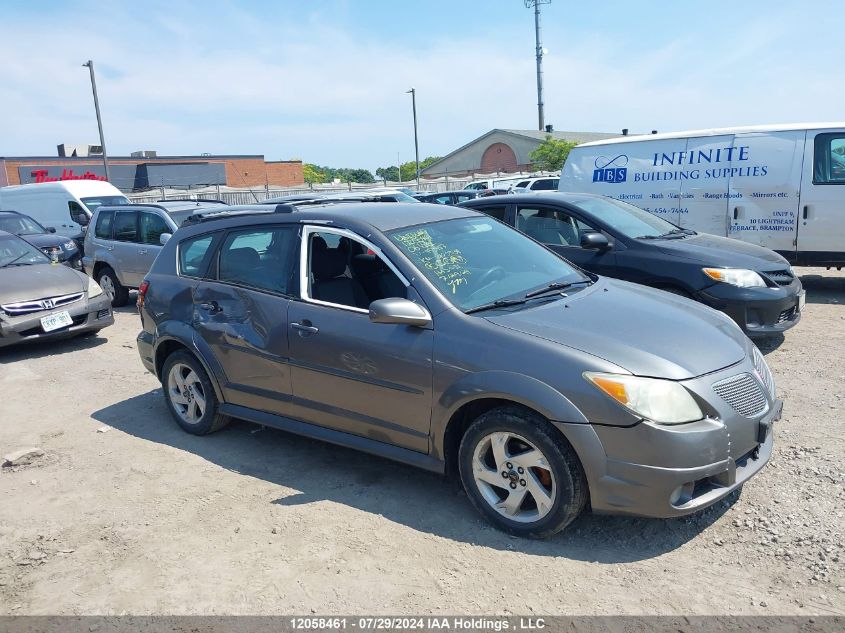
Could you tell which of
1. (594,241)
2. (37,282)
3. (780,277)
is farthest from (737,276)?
(37,282)

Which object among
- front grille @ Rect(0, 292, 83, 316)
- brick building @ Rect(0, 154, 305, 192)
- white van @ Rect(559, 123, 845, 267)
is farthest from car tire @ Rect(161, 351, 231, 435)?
brick building @ Rect(0, 154, 305, 192)

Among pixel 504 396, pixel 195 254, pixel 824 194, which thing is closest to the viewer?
pixel 504 396

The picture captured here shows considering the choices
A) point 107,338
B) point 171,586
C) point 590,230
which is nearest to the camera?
point 171,586

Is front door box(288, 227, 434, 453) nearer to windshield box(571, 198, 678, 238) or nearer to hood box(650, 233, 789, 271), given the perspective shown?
windshield box(571, 198, 678, 238)

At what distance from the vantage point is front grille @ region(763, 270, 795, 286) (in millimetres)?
6523

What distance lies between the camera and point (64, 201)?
723 inches

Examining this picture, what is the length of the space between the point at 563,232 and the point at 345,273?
10.9 ft

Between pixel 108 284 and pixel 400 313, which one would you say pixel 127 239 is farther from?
pixel 400 313

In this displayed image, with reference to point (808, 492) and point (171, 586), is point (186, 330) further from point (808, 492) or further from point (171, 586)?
point (808, 492)

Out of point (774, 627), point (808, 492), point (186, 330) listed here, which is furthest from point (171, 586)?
point (808, 492)

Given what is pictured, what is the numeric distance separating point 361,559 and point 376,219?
2091mm

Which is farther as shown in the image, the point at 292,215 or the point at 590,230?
the point at 590,230

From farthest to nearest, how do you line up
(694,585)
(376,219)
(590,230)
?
(590,230), (376,219), (694,585)

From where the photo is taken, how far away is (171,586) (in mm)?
3314
